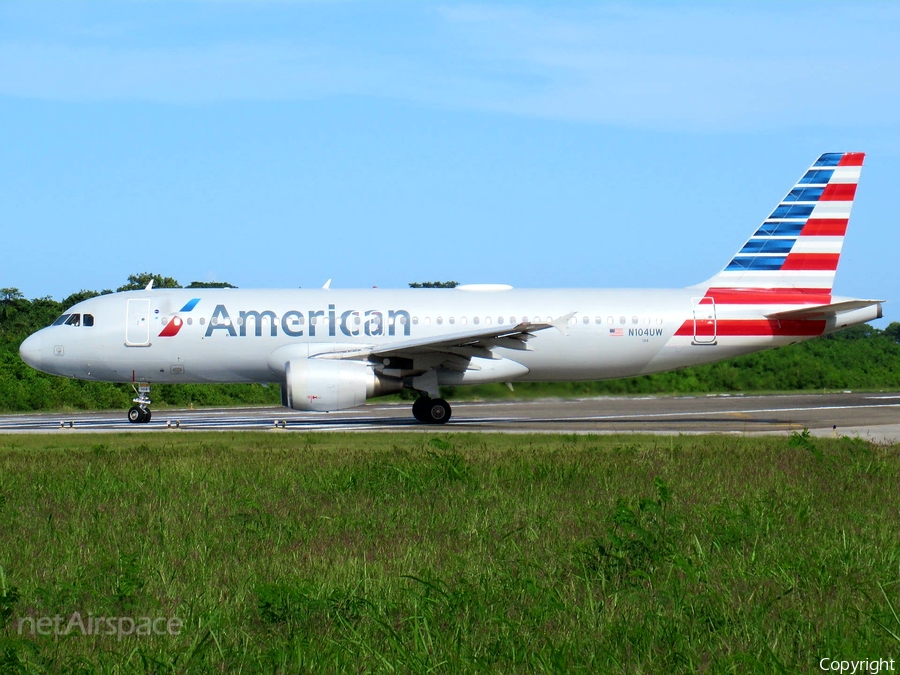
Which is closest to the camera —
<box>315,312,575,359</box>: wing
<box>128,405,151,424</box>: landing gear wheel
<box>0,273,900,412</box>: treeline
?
<box>315,312,575,359</box>: wing

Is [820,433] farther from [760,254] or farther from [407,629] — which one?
[407,629]

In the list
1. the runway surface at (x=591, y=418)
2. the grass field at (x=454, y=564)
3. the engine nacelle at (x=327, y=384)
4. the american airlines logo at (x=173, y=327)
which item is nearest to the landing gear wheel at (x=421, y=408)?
the runway surface at (x=591, y=418)

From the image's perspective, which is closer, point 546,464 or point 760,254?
point 546,464

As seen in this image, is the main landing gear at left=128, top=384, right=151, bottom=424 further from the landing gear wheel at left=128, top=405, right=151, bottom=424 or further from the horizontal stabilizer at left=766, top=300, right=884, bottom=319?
the horizontal stabilizer at left=766, top=300, right=884, bottom=319

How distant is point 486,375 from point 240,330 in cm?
666

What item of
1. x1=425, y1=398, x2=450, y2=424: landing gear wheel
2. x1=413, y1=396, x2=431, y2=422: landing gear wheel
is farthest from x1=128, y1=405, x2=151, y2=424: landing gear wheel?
x1=425, y1=398, x2=450, y2=424: landing gear wheel

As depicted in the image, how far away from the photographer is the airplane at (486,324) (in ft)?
85.3

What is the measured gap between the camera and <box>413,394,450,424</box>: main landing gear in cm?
2611

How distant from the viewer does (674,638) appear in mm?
6766

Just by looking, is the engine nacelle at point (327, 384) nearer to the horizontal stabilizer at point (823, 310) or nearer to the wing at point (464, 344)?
the wing at point (464, 344)

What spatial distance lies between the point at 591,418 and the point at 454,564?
20.4 m

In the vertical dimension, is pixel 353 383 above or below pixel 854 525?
above

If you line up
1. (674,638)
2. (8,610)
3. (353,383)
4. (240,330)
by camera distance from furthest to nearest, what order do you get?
(240,330) → (353,383) → (8,610) → (674,638)

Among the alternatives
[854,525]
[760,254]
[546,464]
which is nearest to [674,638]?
[854,525]
